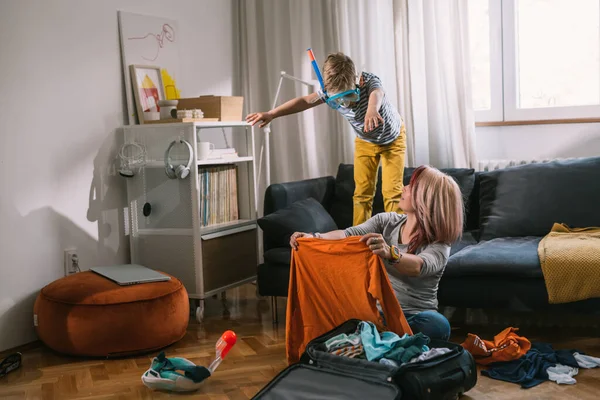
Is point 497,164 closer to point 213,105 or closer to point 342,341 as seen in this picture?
point 213,105

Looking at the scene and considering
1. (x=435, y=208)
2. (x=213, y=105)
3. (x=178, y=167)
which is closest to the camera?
(x=435, y=208)

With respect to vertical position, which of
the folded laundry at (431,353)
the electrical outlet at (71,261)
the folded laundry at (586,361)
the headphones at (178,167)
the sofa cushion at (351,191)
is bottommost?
the folded laundry at (586,361)

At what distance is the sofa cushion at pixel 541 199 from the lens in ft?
11.8

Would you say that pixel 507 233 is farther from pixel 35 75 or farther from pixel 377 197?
pixel 35 75

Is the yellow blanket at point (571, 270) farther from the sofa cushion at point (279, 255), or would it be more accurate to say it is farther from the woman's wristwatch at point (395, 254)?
the sofa cushion at point (279, 255)

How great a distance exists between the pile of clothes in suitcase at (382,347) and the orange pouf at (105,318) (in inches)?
43.0

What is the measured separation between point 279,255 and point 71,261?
1.06 meters

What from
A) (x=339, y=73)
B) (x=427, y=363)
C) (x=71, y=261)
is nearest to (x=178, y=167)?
(x=71, y=261)

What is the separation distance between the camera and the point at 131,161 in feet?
13.3

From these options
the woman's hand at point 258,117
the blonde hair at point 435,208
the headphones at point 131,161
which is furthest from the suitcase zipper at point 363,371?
the headphones at point 131,161

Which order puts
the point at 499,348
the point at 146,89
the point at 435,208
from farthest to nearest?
the point at 146,89 → the point at 499,348 → the point at 435,208

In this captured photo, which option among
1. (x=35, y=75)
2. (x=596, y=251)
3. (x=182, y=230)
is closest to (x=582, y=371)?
(x=596, y=251)

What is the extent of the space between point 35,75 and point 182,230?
1.05 metres

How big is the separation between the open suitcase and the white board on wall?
2.15 m
